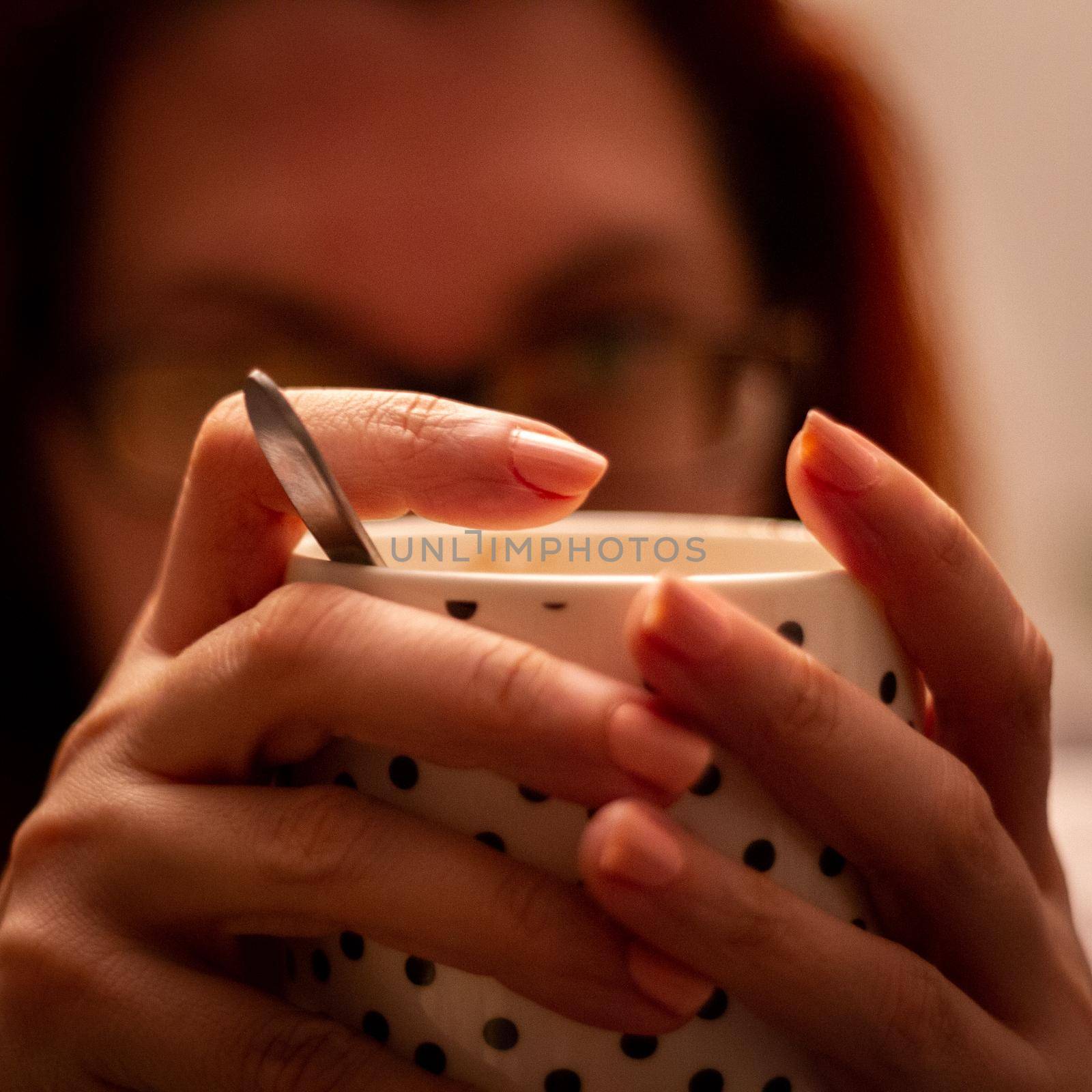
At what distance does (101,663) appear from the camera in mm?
1281

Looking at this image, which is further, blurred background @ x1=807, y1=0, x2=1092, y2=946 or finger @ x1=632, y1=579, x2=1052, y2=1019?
blurred background @ x1=807, y1=0, x2=1092, y2=946

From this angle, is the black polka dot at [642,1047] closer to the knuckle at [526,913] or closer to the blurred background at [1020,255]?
the knuckle at [526,913]

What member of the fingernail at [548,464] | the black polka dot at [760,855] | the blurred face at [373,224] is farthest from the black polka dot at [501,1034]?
the blurred face at [373,224]

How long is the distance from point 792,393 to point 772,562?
91cm

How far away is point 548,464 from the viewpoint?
0.42 m

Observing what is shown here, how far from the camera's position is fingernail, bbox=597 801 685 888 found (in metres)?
0.32

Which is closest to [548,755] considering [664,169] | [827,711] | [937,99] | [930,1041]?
[827,711]

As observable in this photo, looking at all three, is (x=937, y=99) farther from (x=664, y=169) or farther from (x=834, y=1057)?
(x=834, y=1057)

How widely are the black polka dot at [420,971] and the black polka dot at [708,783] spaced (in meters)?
0.12

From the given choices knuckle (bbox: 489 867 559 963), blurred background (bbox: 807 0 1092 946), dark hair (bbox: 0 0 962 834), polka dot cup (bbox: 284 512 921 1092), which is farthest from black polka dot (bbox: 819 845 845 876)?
blurred background (bbox: 807 0 1092 946)

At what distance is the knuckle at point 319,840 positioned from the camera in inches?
14.7

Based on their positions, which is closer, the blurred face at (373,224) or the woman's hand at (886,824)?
the woman's hand at (886,824)

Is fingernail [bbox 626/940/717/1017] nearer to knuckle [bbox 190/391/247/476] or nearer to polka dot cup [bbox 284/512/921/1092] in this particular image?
polka dot cup [bbox 284/512/921/1092]


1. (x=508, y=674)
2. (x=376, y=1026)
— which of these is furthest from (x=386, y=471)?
(x=376, y=1026)
